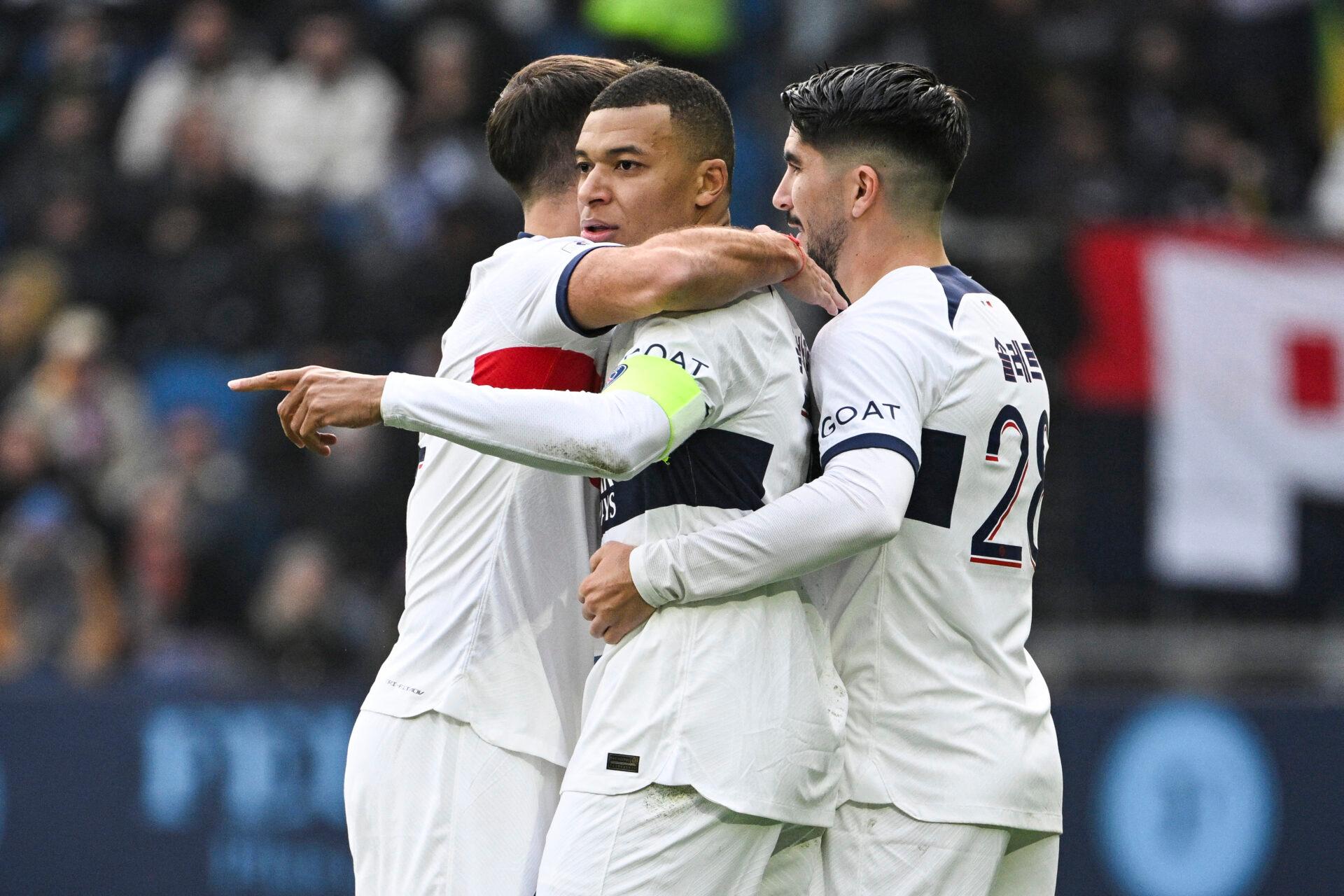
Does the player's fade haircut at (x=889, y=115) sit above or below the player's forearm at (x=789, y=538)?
above

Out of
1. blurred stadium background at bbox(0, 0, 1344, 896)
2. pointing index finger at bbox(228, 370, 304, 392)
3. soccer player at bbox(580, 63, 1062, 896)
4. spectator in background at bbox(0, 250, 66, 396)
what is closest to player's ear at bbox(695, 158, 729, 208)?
soccer player at bbox(580, 63, 1062, 896)

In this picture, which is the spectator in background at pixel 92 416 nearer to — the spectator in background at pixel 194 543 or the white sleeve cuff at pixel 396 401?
the spectator in background at pixel 194 543

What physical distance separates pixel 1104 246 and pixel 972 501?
5.17 meters

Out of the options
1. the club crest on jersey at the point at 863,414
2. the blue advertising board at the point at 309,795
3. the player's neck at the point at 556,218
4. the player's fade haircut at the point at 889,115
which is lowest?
the blue advertising board at the point at 309,795

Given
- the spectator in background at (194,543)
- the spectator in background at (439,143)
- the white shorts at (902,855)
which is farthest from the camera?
the spectator in background at (439,143)

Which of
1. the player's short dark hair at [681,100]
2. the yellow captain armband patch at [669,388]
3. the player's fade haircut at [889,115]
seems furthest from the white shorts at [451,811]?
the player's fade haircut at [889,115]

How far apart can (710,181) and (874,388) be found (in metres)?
0.75

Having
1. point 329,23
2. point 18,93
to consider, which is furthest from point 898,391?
point 18,93

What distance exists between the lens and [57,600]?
32.2ft

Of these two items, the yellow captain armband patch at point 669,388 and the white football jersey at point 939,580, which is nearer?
the yellow captain armband patch at point 669,388

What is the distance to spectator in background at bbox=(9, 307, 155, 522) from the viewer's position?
10242 millimetres

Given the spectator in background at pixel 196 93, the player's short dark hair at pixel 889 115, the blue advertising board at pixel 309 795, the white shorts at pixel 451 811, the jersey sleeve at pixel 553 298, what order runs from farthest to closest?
1. the spectator in background at pixel 196 93
2. the blue advertising board at pixel 309 795
3. the player's short dark hair at pixel 889 115
4. the white shorts at pixel 451 811
5. the jersey sleeve at pixel 553 298

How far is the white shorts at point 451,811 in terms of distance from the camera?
13.4ft

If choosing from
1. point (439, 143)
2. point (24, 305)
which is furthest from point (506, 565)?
point (24, 305)
